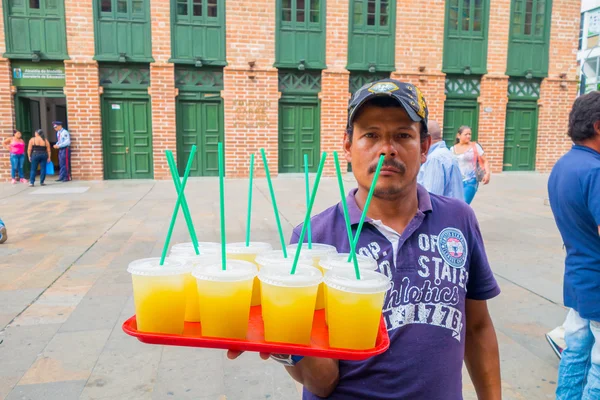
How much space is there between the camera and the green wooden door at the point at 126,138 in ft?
48.0

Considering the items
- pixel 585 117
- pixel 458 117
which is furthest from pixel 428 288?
pixel 458 117

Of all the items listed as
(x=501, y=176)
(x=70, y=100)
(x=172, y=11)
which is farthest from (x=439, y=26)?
(x=70, y=100)

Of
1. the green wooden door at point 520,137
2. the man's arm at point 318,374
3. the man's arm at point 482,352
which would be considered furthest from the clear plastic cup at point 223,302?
the green wooden door at point 520,137

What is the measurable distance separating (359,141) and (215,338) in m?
0.89

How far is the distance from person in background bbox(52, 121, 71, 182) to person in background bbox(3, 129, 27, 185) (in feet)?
3.05

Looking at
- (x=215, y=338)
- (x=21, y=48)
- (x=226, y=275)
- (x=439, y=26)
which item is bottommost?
(x=215, y=338)

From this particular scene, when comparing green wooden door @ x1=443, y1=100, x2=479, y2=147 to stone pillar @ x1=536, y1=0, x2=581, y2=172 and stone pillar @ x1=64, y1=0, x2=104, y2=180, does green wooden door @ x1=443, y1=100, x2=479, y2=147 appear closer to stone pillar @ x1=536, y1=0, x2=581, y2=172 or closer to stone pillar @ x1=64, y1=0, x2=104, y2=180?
stone pillar @ x1=536, y1=0, x2=581, y2=172

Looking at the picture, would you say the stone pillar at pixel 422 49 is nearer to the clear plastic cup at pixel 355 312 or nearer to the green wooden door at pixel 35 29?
the green wooden door at pixel 35 29

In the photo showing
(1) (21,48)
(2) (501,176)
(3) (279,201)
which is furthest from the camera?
(2) (501,176)

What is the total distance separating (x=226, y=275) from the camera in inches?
53.6

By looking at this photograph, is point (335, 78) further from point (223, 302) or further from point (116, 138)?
point (223, 302)

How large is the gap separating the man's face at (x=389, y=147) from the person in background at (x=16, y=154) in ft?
47.5

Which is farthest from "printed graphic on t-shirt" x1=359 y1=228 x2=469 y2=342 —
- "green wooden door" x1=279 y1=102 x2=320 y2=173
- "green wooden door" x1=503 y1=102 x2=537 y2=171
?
"green wooden door" x1=503 y1=102 x2=537 y2=171

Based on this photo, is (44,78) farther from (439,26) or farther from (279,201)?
(439,26)
